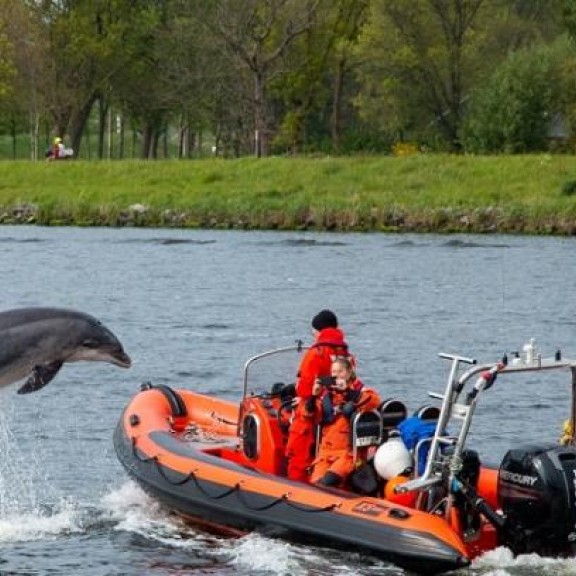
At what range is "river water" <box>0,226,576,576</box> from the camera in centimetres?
1541

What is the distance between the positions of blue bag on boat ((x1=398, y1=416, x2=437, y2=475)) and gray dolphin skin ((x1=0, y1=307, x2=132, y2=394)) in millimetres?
2550

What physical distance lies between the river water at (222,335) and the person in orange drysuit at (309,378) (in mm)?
770

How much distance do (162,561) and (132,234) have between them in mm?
35503

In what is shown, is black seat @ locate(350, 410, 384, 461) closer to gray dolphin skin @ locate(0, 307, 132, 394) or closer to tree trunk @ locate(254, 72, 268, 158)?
gray dolphin skin @ locate(0, 307, 132, 394)

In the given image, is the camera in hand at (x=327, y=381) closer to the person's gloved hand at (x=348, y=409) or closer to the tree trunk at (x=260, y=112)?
the person's gloved hand at (x=348, y=409)

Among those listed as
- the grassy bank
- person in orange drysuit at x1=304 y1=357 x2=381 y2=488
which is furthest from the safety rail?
the grassy bank

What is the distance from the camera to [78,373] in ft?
80.4

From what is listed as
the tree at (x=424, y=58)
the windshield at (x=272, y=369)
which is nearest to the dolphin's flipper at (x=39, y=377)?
the windshield at (x=272, y=369)

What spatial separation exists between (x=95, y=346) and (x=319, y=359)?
194cm

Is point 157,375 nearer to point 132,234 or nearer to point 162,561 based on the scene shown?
point 162,561

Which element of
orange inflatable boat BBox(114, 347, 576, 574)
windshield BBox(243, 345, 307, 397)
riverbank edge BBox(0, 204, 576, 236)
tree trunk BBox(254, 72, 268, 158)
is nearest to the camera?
orange inflatable boat BBox(114, 347, 576, 574)

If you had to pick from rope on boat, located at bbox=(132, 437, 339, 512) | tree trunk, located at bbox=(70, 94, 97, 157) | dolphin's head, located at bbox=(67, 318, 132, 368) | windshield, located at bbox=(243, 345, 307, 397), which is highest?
tree trunk, located at bbox=(70, 94, 97, 157)

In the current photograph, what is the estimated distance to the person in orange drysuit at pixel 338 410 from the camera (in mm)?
14383

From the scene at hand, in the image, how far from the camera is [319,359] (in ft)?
47.8
